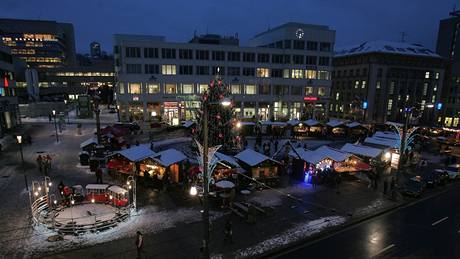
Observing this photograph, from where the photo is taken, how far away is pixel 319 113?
2726 inches

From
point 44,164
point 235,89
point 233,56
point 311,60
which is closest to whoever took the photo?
point 44,164

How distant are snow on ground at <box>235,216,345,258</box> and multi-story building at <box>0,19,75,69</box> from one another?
149 meters

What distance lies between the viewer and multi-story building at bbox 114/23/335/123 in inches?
2215

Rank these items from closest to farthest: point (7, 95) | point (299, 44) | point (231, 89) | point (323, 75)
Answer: point (7, 95) → point (231, 89) → point (299, 44) → point (323, 75)

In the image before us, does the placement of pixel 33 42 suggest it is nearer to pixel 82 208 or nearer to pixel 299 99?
pixel 299 99

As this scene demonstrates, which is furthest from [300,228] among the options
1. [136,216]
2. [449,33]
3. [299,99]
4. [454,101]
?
[449,33]

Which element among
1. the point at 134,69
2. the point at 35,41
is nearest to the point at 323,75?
the point at 134,69

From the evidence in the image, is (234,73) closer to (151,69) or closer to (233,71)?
(233,71)

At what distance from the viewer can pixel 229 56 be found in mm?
60500

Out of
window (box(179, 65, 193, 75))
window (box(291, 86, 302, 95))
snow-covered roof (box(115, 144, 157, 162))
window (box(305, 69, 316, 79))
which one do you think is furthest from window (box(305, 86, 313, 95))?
snow-covered roof (box(115, 144, 157, 162))

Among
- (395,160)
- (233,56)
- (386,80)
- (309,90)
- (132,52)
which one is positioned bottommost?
(395,160)

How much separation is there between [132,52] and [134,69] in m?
3.21

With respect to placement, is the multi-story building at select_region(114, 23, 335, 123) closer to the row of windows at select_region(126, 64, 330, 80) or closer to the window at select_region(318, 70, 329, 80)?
the row of windows at select_region(126, 64, 330, 80)

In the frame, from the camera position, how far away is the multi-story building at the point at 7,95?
1695 inches
